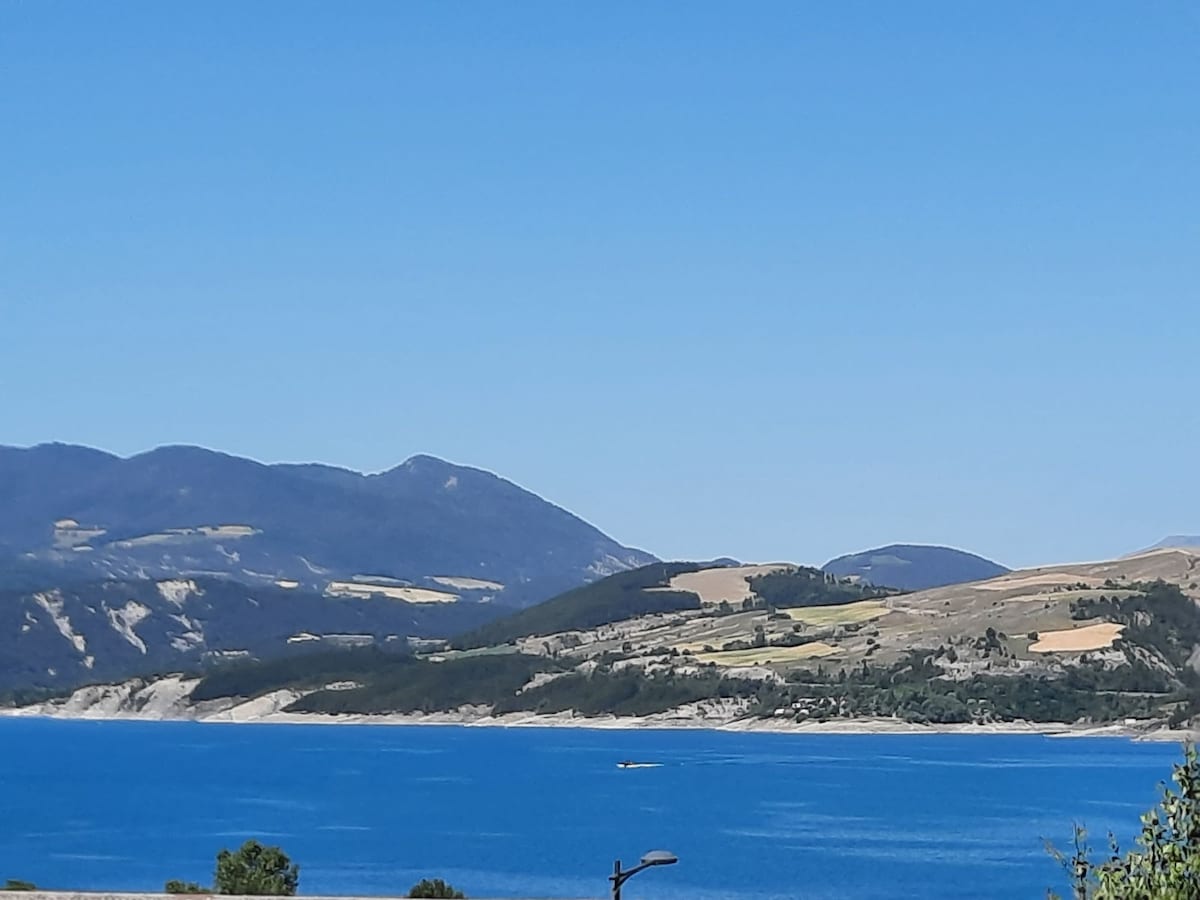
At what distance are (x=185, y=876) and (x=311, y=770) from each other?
89.7m

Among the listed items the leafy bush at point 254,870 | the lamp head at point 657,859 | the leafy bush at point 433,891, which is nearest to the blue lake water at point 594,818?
the leafy bush at point 433,891

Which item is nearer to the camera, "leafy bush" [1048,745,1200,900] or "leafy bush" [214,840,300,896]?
"leafy bush" [1048,745,1200,900]

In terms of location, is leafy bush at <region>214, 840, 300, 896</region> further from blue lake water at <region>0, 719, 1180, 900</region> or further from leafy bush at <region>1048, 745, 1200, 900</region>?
leafy bush at <region>1048, 745, 1200, 900</region>

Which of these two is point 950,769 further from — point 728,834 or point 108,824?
point 108,824

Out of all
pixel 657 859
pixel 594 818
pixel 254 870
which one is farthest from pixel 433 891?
pixel 594 818

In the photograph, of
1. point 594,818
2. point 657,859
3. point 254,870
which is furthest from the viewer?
point 594,818

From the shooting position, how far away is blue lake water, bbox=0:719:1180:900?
8662cm

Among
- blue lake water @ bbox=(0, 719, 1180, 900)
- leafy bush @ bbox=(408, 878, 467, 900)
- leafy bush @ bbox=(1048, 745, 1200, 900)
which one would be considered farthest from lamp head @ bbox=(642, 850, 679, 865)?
blue lake water @ bbox=(0, 719, 1180, 900)

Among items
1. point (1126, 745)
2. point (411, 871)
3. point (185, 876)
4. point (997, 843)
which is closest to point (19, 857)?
point (185, 876)

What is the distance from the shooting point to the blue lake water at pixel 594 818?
3410 inches

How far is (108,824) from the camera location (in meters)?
121

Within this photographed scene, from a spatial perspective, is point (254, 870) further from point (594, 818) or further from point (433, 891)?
point (594, 818)

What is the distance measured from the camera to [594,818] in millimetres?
118875

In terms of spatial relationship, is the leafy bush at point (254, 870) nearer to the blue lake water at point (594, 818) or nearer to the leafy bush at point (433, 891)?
the leafy bush at point (433, 891)
